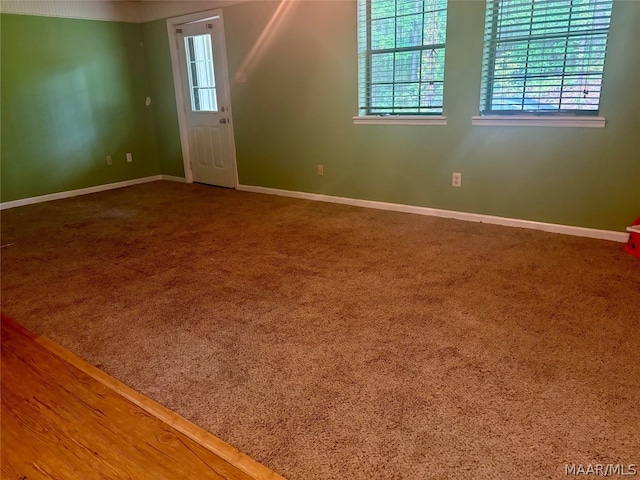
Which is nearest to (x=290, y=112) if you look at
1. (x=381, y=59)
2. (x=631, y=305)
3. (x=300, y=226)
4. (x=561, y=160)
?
(x=381, y=59)

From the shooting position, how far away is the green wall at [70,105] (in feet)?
16.2

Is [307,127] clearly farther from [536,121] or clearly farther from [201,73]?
[536,121]

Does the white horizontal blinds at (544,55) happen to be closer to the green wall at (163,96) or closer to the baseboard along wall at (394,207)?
the baseboard along wall at (394,207)

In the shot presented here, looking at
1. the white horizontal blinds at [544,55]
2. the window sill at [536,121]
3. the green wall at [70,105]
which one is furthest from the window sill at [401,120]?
the green wall at [70,105]

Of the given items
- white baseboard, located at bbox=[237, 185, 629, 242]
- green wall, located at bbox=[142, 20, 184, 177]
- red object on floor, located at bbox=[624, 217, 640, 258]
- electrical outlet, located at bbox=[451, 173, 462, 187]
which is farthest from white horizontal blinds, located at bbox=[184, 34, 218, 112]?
red object on floor, located at bbox=[624, 217, 640, 258]

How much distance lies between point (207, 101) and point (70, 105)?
1.65 metres

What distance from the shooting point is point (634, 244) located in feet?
9.79

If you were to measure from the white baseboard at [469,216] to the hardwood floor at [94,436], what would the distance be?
3036 mm

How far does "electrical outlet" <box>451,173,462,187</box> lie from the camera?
384cm

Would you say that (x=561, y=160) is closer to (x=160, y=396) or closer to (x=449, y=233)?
(x=449, y=233)

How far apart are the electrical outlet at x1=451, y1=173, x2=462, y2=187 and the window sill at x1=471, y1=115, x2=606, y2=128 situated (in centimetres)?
45

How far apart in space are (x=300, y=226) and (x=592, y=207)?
2312 millimetres

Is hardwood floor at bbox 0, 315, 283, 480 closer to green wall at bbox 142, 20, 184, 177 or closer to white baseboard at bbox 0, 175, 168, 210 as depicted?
white baseboard at bbox 0, 175, 168, 210

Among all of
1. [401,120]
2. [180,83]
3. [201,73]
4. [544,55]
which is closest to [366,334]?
[401,120]
